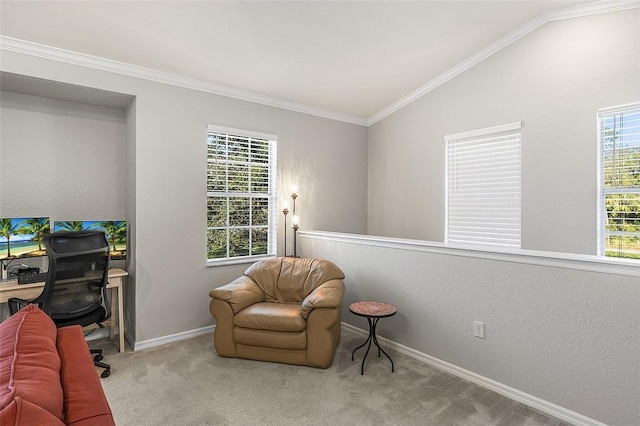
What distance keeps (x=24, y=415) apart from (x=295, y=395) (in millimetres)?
2069

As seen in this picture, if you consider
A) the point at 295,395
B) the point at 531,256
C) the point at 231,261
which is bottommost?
the point at 295,395

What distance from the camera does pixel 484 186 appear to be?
3.93 m

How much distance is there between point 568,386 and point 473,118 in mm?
2827

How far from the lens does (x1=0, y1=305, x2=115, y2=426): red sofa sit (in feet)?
2.56

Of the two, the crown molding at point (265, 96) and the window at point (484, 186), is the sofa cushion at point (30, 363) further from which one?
the window at point (484, 186)

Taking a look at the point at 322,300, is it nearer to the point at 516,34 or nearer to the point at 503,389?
the point at 503,389

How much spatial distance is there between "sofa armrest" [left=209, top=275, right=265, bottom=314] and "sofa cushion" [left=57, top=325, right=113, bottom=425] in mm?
1738

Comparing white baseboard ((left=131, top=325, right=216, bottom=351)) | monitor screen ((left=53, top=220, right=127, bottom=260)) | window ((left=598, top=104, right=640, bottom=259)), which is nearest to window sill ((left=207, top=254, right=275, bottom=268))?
white baseboard ((left=131, top=325, right=216, bottom=351))

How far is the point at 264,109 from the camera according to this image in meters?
4.25

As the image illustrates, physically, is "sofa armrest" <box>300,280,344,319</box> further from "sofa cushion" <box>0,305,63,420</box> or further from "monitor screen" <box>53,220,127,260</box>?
"monitor screen" <box>53,220,127,260</box>

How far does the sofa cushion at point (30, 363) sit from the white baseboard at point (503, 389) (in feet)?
9.04

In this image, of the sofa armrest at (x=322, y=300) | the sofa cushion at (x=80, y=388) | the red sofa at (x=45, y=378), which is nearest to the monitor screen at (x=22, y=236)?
the red sofa at (x=45, y=378)

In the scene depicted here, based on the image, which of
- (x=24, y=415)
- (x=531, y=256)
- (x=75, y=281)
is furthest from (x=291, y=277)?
(x=24, y=415)

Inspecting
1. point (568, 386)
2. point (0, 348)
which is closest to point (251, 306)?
point (0, 348)
